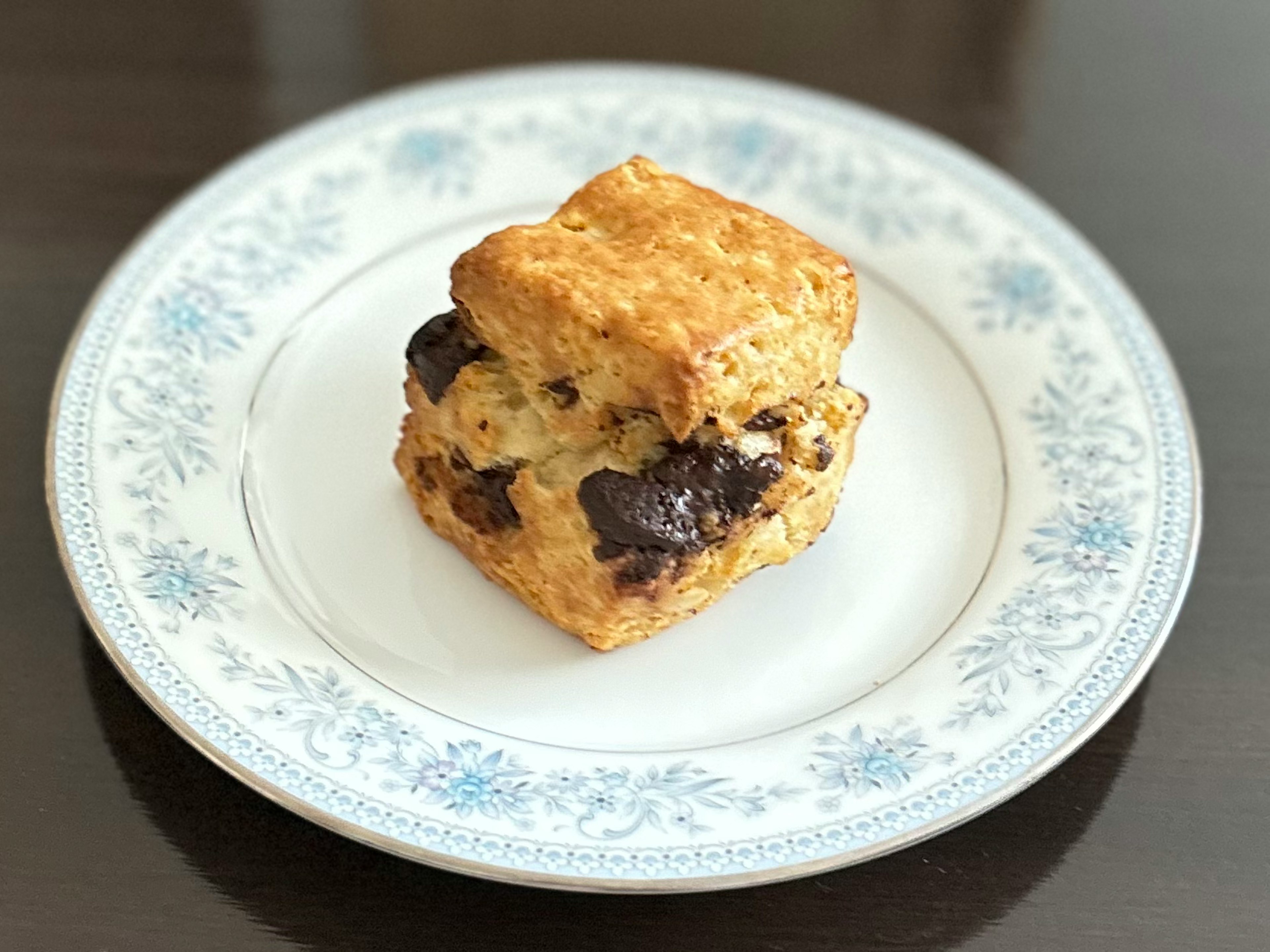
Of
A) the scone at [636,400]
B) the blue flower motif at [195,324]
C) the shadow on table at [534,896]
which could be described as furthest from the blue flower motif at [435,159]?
the shadow on table at [534,896]

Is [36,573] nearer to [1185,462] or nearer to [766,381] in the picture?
[766,381]

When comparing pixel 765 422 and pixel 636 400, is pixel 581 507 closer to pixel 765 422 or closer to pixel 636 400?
pixel 636 400

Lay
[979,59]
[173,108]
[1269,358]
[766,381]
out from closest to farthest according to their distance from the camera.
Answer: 1. [766,381]
2. [1269,358]
3. [173,108]
4. [979,59]

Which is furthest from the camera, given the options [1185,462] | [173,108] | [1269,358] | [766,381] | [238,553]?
[173,108]

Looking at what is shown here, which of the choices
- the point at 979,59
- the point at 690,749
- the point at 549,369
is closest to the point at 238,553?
the point at 549,369

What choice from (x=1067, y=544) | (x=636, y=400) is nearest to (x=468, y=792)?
(x=636, y=400)
